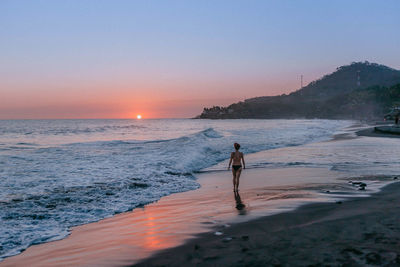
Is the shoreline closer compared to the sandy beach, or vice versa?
the shoreline

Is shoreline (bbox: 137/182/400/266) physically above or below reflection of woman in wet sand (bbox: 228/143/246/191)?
below

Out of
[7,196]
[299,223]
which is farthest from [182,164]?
[299,223]

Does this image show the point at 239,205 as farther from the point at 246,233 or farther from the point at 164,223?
the point at 246,233

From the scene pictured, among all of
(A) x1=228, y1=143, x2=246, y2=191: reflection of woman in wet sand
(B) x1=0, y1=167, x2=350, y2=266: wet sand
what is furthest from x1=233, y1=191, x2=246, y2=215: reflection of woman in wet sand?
(A) x1=228, y1=143, x2=246, y2=191: reflection of woman in wet sand

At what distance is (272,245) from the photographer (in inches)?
215

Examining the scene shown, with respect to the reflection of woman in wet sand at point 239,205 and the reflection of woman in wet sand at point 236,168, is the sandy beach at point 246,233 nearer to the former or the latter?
the reflection of woman in wet sand at point 239,205

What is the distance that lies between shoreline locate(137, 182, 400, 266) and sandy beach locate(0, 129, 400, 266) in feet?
0.05

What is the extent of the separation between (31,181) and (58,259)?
A: 954cm

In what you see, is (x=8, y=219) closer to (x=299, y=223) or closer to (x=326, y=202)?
(x=299, y=223)

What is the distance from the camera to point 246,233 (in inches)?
248

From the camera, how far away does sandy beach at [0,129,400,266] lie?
5051 millimetres

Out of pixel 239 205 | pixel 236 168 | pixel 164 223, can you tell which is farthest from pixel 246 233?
pixel 236 168

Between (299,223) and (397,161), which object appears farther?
(397,161)

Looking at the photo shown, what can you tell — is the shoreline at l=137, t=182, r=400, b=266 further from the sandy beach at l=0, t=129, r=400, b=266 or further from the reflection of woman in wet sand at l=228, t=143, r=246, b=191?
the reflection of woman in wet sand at l=228, t=143, r=246, b=191
